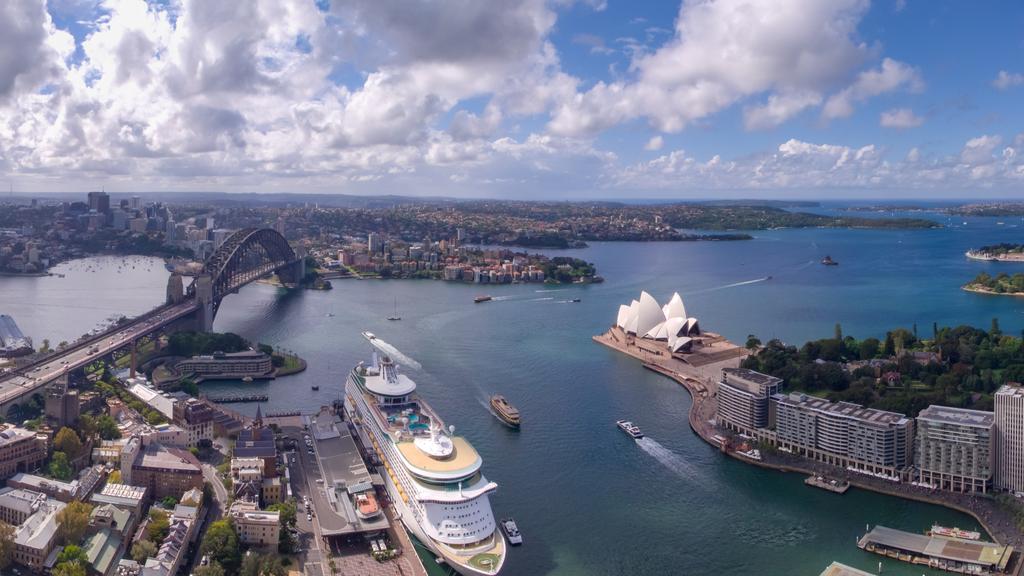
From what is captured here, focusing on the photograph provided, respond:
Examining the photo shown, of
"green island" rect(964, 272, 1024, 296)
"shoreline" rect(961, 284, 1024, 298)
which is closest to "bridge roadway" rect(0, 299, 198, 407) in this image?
"shoreline" rect(961, 284, 1024, 298)

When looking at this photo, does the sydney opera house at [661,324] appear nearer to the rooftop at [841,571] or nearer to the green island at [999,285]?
the rooftop at [841,571]

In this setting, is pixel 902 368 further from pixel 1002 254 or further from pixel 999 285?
pixel 1002 254

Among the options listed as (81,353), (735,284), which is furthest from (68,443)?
(735,284)

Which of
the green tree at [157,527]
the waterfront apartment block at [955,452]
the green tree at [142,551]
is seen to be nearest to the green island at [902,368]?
the waterfront apartment block at [955,452]

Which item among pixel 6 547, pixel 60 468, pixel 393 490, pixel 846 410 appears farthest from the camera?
pixel 846 410

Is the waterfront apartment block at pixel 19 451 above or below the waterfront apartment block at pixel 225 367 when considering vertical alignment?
above

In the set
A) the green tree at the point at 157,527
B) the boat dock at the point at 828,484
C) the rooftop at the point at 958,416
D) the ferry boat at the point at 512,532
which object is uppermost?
the rooftop at the point at 958,416

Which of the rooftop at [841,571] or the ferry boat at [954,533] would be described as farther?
the ferry boat at [954,533]
